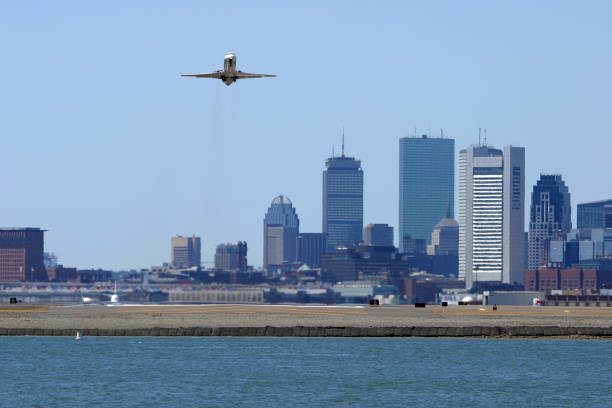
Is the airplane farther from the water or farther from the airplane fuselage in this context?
the water

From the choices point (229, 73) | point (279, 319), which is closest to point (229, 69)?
point (229, 73)

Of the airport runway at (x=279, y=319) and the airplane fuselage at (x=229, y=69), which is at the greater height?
the airplane fuselage at (x=229, y=69)

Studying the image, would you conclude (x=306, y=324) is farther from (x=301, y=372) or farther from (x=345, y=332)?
(x=301, y=372)

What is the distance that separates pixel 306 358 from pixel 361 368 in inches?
337

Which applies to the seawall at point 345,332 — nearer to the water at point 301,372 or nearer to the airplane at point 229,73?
the water at point 301,372

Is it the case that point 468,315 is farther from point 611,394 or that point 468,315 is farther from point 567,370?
point 611,394

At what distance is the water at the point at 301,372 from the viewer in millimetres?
86125

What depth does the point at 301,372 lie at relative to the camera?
326ft

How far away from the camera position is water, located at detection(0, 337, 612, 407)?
86.1m

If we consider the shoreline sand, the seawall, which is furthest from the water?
the shoreline sand

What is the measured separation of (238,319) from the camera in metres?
150

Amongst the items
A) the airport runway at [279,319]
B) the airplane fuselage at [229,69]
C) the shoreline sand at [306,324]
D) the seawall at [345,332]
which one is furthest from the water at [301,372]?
the airplane fuselage at [229,69]

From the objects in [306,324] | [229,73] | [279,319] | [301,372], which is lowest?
[301,372]

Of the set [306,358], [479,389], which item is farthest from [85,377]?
[479,389]
